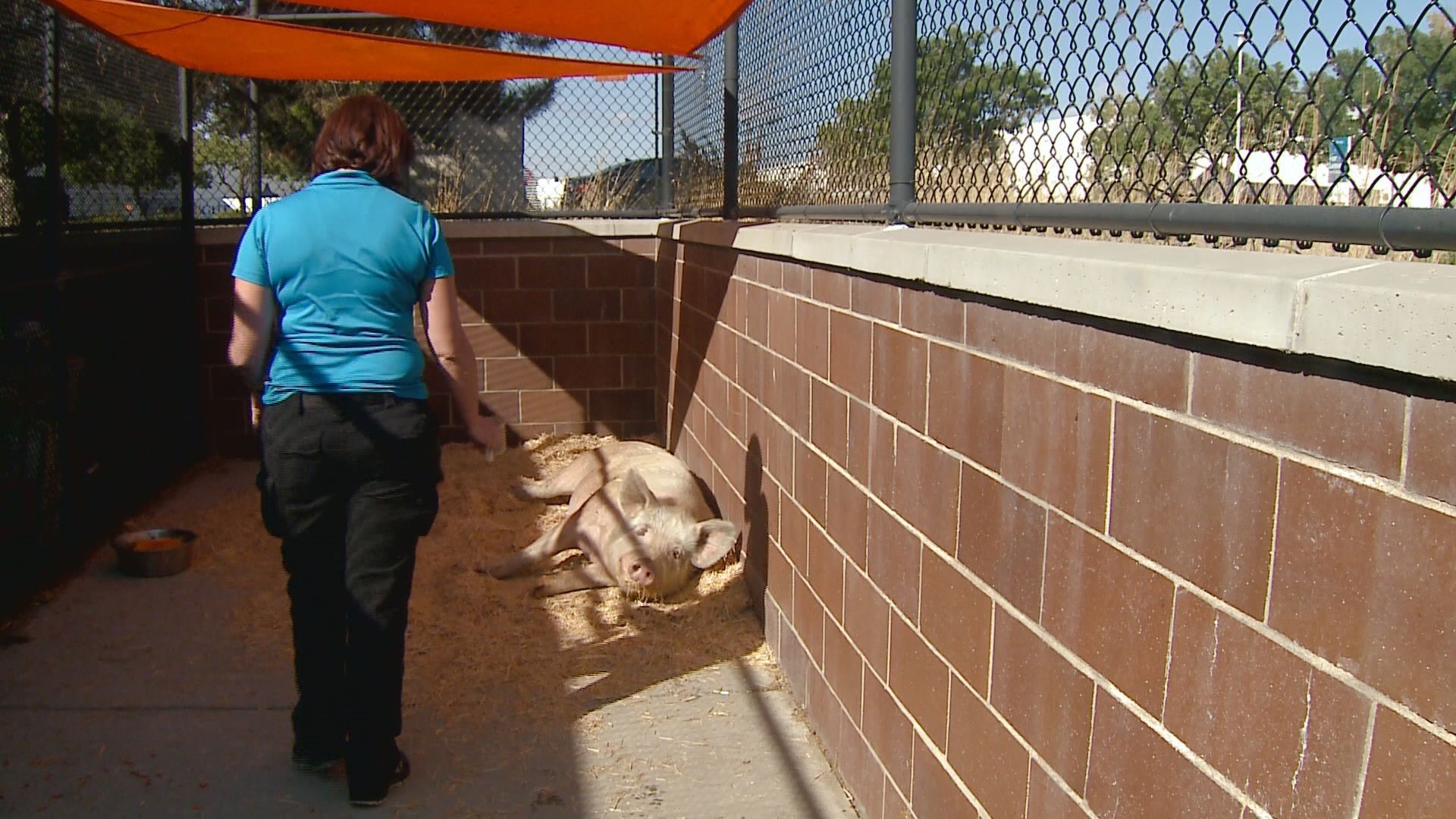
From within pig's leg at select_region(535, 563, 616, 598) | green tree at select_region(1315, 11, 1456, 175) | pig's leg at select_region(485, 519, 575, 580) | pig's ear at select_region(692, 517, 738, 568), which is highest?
green tree at select_region(1315, 11, 1456, 175)

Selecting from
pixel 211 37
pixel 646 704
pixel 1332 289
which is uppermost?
pixel 211 37

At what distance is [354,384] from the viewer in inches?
145

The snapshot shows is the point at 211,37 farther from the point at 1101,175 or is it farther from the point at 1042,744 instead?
the point at 1042,744

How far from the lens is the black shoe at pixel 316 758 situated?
4.02m

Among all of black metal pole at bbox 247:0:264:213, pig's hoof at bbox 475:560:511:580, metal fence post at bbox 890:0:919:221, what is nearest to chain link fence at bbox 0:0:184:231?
black metal pole at bbox 247:0:264:213

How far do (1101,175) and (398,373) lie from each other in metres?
2.06

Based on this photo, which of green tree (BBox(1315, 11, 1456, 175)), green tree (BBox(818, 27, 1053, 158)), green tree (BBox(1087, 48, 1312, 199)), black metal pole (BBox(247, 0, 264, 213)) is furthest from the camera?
black metal pole (BBox(247, 0, 264, 213))

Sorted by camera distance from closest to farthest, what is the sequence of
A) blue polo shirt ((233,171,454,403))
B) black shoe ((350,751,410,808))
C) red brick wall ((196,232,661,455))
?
blue polo shirt ((233,171,454,403)) → black shoe ((350,751,410,808)) → red brick wall ((196,232,661,455))

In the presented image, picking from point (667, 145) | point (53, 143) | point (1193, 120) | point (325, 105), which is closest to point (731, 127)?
point (667, 145)

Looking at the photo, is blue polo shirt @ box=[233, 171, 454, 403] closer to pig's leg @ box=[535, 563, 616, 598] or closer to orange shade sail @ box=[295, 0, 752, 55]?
orange shade sail @ box=[295, 0, 752, 55]

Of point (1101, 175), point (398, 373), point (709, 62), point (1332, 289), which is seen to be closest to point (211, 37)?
point (709, 62)

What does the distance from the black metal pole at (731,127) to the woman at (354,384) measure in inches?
116

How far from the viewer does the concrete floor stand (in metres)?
3.84

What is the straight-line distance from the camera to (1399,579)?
1.45 m
